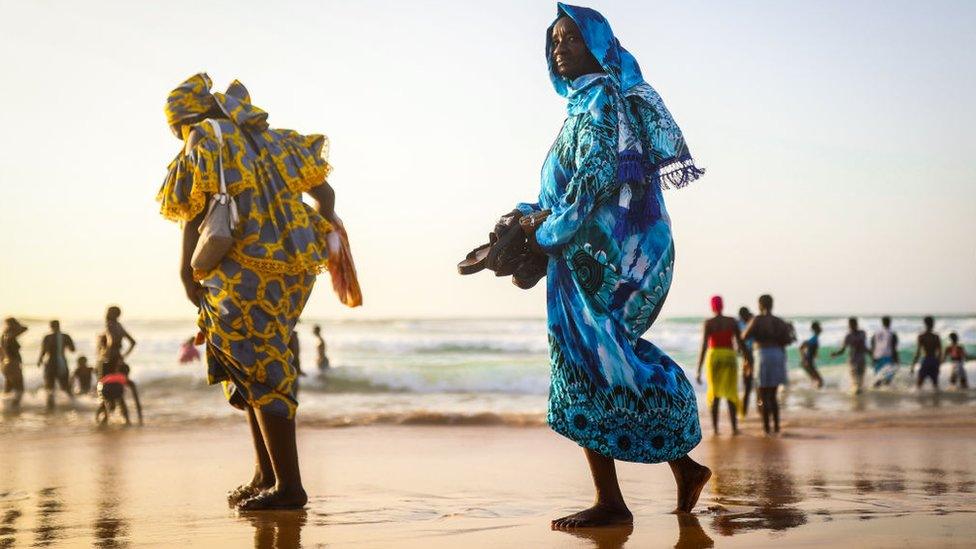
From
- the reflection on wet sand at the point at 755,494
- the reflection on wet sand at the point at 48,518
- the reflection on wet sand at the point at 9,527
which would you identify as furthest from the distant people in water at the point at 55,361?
the reflection on wet sand at the point at 9,527

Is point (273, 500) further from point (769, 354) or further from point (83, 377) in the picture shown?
point (83, 377)

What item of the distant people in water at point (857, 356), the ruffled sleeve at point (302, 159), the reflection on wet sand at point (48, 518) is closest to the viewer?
the reflection on wet sand at point (48, 518)

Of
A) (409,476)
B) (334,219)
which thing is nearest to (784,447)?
(409,476)

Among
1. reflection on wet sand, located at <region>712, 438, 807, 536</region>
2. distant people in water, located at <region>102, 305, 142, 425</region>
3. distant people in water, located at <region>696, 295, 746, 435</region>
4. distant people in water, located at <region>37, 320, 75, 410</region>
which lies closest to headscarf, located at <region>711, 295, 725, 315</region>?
distant people in water, located at <region>696, 295, 746, 435</region>

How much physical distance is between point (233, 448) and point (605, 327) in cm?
671

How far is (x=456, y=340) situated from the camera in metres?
43.0

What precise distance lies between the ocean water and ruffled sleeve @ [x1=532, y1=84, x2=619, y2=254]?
383 inches

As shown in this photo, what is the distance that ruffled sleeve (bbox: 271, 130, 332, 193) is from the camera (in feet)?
21.4

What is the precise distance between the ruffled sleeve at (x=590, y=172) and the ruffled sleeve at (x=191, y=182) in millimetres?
1753

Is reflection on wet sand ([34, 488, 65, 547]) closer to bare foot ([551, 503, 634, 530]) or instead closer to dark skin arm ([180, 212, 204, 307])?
dark skin arm ([180, 212, 204, 307])

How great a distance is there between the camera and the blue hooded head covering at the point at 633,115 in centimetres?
573

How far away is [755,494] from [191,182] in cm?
364

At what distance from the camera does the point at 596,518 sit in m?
5.68

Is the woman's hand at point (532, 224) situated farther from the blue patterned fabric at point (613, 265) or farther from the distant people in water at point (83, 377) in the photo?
the distant people in water at point (83, 377)
